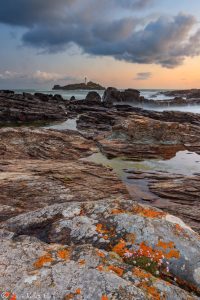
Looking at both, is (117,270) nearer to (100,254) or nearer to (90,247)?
(100,254)

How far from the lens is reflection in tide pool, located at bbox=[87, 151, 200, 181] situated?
1914cm

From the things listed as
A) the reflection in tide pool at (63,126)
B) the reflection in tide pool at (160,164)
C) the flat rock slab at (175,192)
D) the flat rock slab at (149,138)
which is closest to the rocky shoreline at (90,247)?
the flat rock slab at (175,192)

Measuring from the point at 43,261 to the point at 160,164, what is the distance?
16391 millimetres

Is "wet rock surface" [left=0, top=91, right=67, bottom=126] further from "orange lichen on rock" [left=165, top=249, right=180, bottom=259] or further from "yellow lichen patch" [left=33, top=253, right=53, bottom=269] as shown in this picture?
"orange lichen on rock" [left=165, top=249, right=180, bottom=259]

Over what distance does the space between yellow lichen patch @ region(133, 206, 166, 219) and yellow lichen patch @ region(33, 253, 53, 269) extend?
2.05 meters

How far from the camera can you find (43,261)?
4.86m

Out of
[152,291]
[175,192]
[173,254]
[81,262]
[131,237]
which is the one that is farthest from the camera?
[175,192]

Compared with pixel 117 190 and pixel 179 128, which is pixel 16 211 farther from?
pixel 179 128

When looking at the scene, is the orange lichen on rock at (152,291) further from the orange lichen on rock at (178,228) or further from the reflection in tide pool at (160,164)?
the reflection in tide pool at (160,164)

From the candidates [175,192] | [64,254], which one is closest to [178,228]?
[64,254]

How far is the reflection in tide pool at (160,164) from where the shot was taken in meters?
19.1

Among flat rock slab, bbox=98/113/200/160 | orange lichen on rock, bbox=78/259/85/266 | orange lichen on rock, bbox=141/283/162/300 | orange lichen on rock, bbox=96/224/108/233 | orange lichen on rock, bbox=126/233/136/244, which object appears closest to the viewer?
orange lichen on rock, bbox=141/283/162/300

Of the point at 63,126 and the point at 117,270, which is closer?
the point at 117,270

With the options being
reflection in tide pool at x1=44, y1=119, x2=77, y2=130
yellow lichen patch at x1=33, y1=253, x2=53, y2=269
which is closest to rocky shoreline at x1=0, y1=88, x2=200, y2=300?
yellow lichen patch at x1=33, y1=253, x2=53, y2=269
